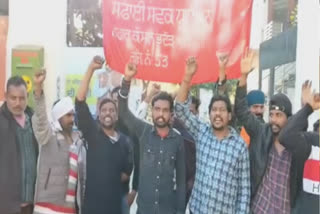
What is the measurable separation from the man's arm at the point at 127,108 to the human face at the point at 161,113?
0.49ft

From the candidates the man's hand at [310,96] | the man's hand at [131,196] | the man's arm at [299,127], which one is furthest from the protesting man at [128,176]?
the man's hand at [310,96]

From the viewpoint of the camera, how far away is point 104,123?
171 inches

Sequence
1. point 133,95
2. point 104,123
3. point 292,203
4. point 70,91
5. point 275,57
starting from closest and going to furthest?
1. point 292,203
2. point 104,123
3. point 133,95
4. point 70,91
5. point 275,57

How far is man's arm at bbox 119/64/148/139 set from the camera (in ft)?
13.7

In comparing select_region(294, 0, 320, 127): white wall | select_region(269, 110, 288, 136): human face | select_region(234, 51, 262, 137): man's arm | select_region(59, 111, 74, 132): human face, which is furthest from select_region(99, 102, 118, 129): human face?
select_region(294, 0, 320, 127): white wall

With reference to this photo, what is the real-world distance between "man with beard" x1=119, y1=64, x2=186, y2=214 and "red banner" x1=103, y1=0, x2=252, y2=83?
57 centimetres

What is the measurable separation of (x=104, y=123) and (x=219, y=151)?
2.98 ft

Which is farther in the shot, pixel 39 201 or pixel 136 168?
pixel 136 168

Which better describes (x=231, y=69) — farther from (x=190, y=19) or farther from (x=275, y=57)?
(x=275, y=57)

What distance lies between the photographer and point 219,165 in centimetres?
392

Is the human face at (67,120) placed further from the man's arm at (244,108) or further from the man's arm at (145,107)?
the man's arm at (244,108)

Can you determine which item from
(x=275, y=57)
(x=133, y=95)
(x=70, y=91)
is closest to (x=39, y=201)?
(x=133, y=95)

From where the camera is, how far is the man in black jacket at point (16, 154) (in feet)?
13.5

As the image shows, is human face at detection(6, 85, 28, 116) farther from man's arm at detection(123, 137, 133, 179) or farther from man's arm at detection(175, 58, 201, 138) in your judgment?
man's arm at detection(175, 58, 201, 138)
